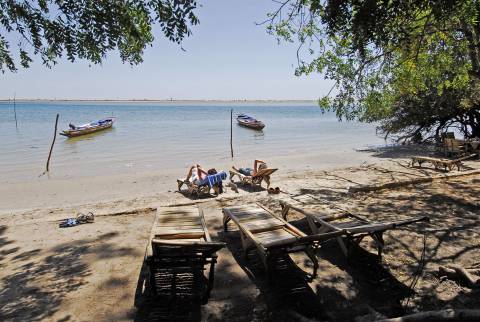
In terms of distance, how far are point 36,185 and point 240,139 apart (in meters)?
18.8

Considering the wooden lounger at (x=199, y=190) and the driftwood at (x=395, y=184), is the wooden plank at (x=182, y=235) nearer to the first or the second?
the driftwood at (x=395, y=184)

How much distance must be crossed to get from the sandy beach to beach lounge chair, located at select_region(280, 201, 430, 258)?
0.28 m

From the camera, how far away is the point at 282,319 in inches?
158

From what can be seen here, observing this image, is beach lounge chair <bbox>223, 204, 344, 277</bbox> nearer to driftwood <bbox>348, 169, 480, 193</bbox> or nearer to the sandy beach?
the sandy beach

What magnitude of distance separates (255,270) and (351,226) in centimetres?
156

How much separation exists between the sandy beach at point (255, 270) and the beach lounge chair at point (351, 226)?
10.9 inches

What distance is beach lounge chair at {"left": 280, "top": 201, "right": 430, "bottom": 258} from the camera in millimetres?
5047

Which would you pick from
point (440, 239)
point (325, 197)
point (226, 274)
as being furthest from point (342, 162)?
point (226, 274)

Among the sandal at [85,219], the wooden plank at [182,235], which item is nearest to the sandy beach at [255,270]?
the sandal at [85,219]

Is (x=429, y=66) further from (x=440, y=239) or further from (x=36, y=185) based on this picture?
(x=36, y=185)

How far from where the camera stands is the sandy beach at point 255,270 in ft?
13.9

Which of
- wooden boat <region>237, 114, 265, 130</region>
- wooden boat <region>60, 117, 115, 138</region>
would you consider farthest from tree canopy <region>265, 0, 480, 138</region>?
wooden boat <region>60, 117, 115, 138</region>

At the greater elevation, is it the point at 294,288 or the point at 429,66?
the point at 429,66

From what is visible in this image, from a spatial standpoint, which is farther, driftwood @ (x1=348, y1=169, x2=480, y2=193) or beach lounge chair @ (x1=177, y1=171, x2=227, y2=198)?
beach lounge chair @ (x1=177, y1=171, x2=227, y2=198)
